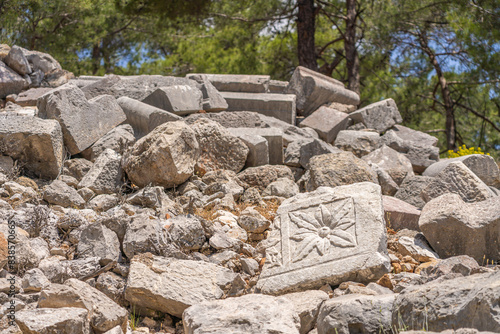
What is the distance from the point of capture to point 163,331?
13.1 feet

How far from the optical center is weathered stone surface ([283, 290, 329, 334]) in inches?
149

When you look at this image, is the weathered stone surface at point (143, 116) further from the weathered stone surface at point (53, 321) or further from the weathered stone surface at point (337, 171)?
the weathered stone surface at point (53, 321)

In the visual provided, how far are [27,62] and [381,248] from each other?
6.46m

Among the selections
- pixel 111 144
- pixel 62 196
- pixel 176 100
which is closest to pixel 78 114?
pixel 111 144

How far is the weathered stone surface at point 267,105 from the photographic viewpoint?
876cm

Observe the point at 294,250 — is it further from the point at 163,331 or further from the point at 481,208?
the point at 481,208

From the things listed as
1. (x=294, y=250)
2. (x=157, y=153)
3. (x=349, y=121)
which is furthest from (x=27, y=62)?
(x=294, y=250)

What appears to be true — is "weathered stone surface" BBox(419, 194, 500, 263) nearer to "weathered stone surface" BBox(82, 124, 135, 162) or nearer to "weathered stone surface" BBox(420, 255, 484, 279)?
"weathered stone surface" BBox(420, 255, 484, 279)

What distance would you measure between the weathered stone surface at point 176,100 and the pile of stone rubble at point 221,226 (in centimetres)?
2

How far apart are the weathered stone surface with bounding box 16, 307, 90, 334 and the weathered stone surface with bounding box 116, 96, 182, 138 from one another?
3835 millimetres

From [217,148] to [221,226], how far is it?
5.49 feet

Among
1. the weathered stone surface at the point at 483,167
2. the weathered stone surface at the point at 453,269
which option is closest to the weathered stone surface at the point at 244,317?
the weathered stone surface at the point at 453,269

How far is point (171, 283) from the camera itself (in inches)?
162

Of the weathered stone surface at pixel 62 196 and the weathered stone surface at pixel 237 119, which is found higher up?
the weathered stone surface at pixel 237 119
